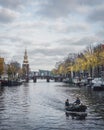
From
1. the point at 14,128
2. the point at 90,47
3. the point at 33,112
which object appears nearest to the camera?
the point at 14,128

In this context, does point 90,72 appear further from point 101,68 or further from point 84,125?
point 84,125

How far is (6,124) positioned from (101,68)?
462ft

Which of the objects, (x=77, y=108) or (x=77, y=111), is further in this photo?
(x=77, y=111)

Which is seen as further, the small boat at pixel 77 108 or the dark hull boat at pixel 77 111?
the small boat at pixel 77 108

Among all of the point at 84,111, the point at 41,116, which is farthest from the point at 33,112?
the point at 84,111

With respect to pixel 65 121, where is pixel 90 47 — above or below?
above

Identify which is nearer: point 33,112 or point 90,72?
point 33,112

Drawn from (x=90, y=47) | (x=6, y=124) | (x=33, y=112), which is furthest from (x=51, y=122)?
(x=90, y=47)

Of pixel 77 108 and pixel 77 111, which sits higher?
pixel 77 108

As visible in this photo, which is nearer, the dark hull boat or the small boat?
the dark hull boat

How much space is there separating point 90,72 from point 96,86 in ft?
225

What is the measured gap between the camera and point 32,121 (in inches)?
2117

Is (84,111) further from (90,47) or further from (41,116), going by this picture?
(90,47)

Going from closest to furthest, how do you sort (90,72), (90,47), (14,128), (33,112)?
(14,128)
(33,112)
(90,47)
(90,72)
